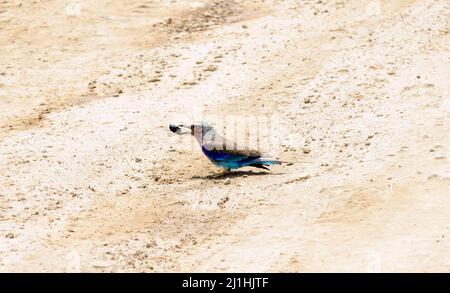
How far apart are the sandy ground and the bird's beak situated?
1.06 feet

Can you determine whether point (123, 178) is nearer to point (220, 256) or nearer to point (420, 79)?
point (220, 256)

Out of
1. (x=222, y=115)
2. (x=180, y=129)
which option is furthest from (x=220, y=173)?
(x=222, y=115)

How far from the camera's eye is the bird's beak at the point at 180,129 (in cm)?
1069

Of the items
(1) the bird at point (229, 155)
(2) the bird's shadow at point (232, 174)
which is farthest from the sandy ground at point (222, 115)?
(1) the bird at point (229, 155)

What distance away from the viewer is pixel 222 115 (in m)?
12.4

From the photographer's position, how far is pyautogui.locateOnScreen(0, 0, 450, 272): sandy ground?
8797mm

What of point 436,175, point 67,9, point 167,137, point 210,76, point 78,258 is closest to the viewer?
point 78,258

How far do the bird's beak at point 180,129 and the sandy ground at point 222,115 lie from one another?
324 millimetres

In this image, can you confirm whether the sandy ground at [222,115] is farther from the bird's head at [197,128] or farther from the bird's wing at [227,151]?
the bird's head at [197,128]

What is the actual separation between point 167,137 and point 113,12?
5.27 metres

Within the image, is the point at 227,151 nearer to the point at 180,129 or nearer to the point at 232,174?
the point at 232,174

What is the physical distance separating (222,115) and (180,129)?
1.52 metres

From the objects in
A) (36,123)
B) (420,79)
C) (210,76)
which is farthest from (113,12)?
(420,79)

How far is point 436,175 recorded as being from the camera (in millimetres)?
9789
